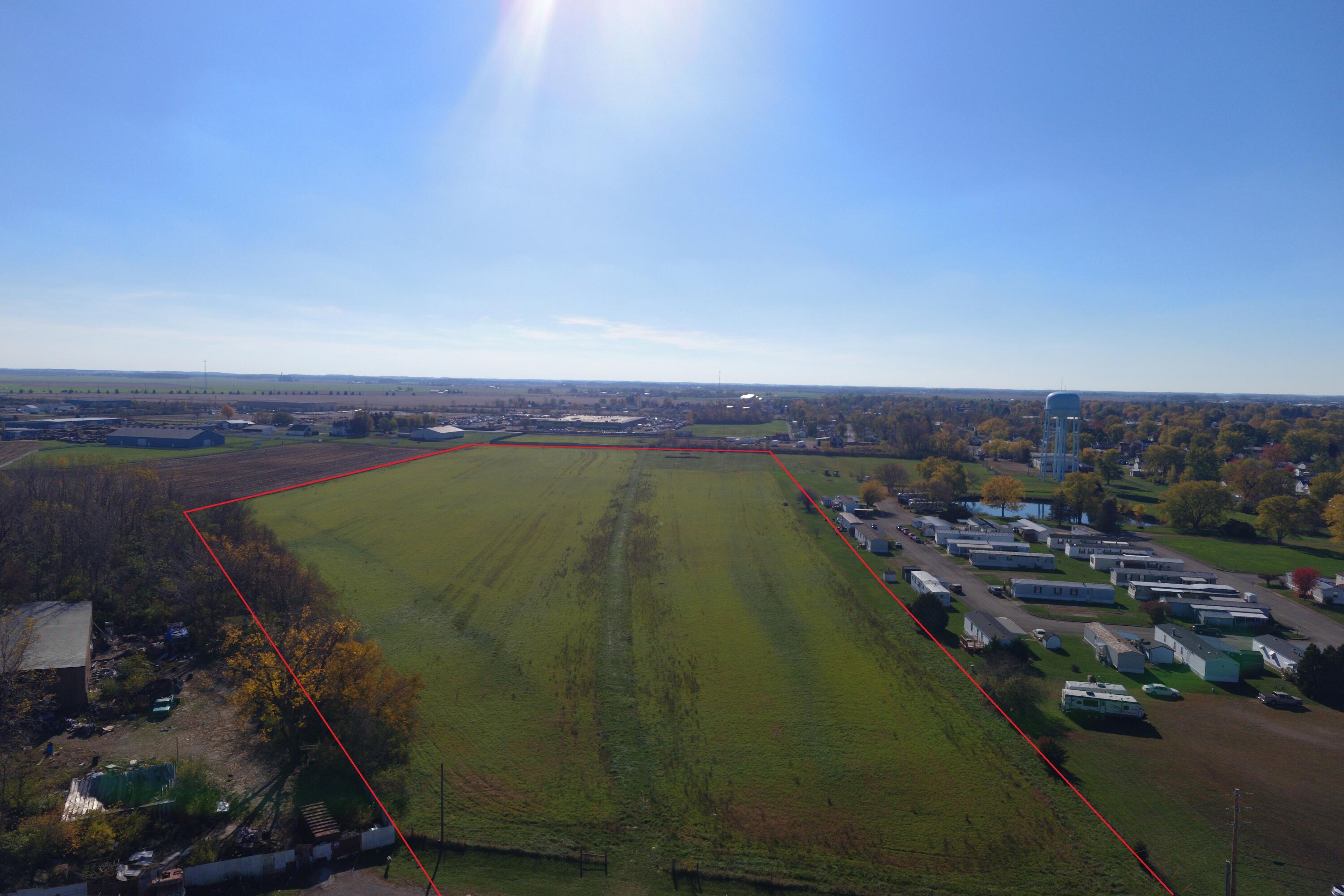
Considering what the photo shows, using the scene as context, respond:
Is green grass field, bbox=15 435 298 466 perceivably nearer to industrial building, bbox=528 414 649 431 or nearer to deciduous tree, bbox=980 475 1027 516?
industrial building, bbox=528 414 649 431

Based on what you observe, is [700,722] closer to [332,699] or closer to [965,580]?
[332,699]

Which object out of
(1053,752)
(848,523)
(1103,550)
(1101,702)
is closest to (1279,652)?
(1101,702)

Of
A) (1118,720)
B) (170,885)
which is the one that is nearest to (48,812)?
(170,885)

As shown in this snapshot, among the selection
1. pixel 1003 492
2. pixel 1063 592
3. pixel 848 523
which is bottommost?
pixel 1063 592

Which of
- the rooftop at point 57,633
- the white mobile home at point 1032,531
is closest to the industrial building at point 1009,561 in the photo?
the white mobile home at point 1032,531

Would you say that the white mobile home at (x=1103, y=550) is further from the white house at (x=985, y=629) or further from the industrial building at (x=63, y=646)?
the industrial building at (x=63, y=646)

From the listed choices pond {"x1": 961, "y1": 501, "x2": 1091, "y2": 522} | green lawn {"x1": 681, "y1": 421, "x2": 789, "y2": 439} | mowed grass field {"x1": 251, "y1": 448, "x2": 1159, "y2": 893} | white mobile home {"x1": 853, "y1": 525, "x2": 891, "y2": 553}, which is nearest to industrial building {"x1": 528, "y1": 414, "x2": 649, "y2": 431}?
green lawn {"x1": 681, "y1": 421, "x2": 789, "y2": 439}
